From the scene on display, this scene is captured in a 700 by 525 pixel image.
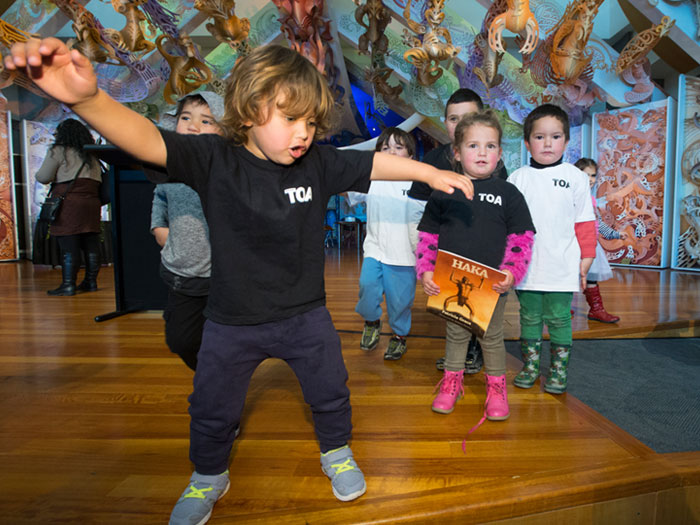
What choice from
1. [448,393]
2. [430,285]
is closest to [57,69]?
[430,285]

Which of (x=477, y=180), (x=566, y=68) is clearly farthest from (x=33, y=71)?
(x=566, y=68)

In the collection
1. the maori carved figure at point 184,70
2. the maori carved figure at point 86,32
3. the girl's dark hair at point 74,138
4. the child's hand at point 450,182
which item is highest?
the maori carved figure at point 86,32

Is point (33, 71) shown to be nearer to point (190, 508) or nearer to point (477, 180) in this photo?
point (190, 508)

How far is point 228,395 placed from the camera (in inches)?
41.5

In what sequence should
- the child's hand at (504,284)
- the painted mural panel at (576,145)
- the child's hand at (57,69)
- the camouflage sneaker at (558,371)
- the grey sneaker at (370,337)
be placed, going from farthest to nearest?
the painted mural panel at (576,145), the grey sneaker at (370,337), the camouflage sneaker at (558,371), the child's hand at (504,284), the child's hand at (57,69)

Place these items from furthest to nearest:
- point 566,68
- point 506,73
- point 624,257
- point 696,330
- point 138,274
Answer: point 624,257, point 506,73, point 566,68, point 138,274, point 696,330

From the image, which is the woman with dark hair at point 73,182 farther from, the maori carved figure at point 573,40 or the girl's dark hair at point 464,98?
the maori carved figure at point 573,40

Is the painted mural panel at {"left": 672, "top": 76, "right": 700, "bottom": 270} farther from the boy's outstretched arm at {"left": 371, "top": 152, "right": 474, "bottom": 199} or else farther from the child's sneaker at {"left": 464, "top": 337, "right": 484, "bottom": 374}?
the boy's outstretched arm at {"left": 371, "top": 152, "right": 474, "bottom": 199}

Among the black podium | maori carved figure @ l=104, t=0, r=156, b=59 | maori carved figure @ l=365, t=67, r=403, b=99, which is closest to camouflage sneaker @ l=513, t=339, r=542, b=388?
the black podium

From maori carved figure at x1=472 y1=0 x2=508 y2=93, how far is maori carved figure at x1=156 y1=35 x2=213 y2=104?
10.5 ft

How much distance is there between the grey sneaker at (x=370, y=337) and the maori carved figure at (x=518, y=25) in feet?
12.0

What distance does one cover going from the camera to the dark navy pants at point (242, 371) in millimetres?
1049

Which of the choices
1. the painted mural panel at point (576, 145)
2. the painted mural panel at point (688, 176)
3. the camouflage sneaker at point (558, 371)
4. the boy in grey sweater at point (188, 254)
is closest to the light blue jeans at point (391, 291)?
the camouflage sneaker at point (558, 371)

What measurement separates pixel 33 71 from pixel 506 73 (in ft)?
21.3
